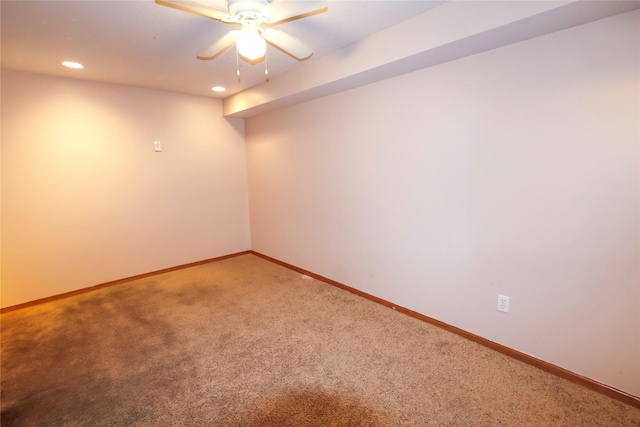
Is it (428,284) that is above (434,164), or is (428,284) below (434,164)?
below

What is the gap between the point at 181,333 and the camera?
2.43 m

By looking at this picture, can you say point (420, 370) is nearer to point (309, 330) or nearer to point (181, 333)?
point (309, 330)

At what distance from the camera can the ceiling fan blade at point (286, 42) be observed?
1703 millimetres

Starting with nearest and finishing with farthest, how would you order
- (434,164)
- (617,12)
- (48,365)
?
(617,12) < (48,365) < (434,164)

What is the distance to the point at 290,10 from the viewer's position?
5.26ft

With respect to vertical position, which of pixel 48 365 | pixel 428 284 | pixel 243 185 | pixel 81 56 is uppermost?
pixel 81 56

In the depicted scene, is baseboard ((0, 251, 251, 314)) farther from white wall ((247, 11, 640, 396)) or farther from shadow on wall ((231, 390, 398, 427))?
shadow on wall ((231, 390, 398, 427))

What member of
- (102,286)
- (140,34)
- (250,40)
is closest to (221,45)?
(250,40)

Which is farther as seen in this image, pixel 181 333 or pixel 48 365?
pixel 181 333

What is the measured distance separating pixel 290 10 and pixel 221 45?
0.48 m

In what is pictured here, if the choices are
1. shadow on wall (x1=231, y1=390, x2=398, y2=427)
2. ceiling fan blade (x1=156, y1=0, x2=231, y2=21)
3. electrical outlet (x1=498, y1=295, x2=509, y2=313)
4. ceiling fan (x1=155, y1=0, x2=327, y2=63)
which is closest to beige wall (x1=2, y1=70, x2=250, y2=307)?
ceiling fan (x1=155, y1=0, x2=327, y2=63)

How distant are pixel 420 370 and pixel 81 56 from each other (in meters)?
3.59

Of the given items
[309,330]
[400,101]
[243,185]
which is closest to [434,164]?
[400,101]

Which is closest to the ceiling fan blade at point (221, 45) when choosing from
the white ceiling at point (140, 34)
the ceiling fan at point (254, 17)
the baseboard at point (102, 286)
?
the ceiling fan at point (254, 17)
